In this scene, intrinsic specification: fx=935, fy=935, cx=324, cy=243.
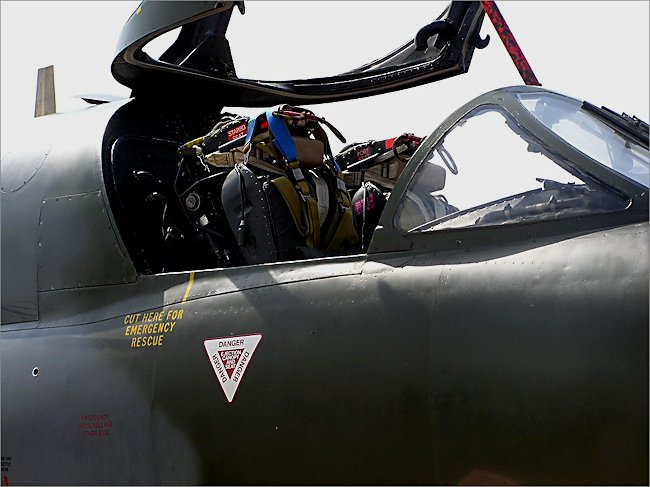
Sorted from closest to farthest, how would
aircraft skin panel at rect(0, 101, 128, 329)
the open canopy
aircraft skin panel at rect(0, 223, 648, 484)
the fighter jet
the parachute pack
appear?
aircraft skin panel at rect(0, 223, 648, 484)
the fighter jet
the parachute pack
aircraft skin panel at rect(0, 101, 128, 329)
the open canopy

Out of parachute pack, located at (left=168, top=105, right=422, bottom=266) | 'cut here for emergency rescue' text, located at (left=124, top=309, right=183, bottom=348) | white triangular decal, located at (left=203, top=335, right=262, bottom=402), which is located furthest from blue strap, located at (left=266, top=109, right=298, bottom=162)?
white triangular decal, located at (left=203, top=335, right=262, bottom=402)

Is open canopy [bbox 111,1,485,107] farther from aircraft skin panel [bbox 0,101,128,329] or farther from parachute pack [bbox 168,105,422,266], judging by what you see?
parachute pack [bbox 168,105,422,266]

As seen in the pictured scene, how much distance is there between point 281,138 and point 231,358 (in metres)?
1.38

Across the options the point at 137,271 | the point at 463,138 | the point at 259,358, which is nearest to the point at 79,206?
the point at 137,271

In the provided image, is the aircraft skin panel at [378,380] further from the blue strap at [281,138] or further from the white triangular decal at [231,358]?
the blue strap at [281,138]

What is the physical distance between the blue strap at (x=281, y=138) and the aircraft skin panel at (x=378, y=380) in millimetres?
861

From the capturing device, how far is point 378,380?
3.90 meters

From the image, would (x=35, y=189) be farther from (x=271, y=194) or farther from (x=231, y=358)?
(x=231, y=358)

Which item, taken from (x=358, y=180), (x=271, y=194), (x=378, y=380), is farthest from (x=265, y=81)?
(x=378, y=380)

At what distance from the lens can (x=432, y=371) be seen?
3756 mm

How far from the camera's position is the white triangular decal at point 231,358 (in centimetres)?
433

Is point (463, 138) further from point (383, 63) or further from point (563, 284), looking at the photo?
point (383, 63)

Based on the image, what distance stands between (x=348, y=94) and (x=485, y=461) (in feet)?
13.6

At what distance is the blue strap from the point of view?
5.18 metres
